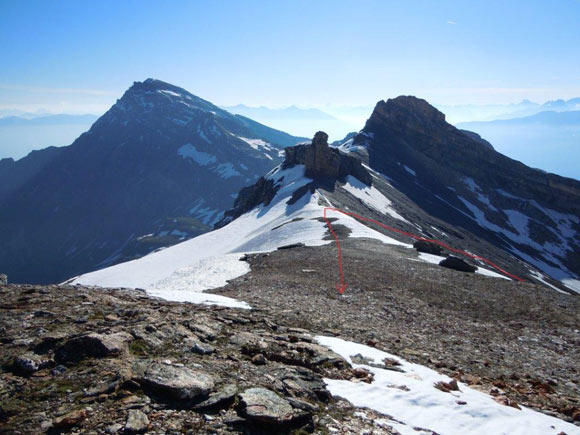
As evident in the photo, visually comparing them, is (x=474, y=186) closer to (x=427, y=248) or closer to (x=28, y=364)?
(x=427, y=248)

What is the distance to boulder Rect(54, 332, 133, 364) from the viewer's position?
346 inches

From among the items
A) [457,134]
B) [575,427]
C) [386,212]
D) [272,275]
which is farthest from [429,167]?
[575,427]

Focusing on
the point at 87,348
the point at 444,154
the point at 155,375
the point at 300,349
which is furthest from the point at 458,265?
the point at 444,154

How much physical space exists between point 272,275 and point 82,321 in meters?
17.3

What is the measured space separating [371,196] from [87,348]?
75.7 m

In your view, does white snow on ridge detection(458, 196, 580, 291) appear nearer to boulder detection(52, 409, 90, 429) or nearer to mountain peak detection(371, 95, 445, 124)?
mountain peak detection(371, 95, 445, 124)

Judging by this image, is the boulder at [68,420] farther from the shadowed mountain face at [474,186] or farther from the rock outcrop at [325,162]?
the shadowed mountain face at [474,186]

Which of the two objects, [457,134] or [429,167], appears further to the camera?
[457,134]

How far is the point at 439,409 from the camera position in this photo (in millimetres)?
9312

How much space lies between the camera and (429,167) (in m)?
130

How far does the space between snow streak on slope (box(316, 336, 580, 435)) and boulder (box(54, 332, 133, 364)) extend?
5.59m

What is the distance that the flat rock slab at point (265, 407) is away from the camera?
7.26 meters

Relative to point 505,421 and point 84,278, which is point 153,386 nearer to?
point 505,421

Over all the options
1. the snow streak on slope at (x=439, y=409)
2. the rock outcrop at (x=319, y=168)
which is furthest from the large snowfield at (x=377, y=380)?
the rock outcrop at (x=319, y=168)
